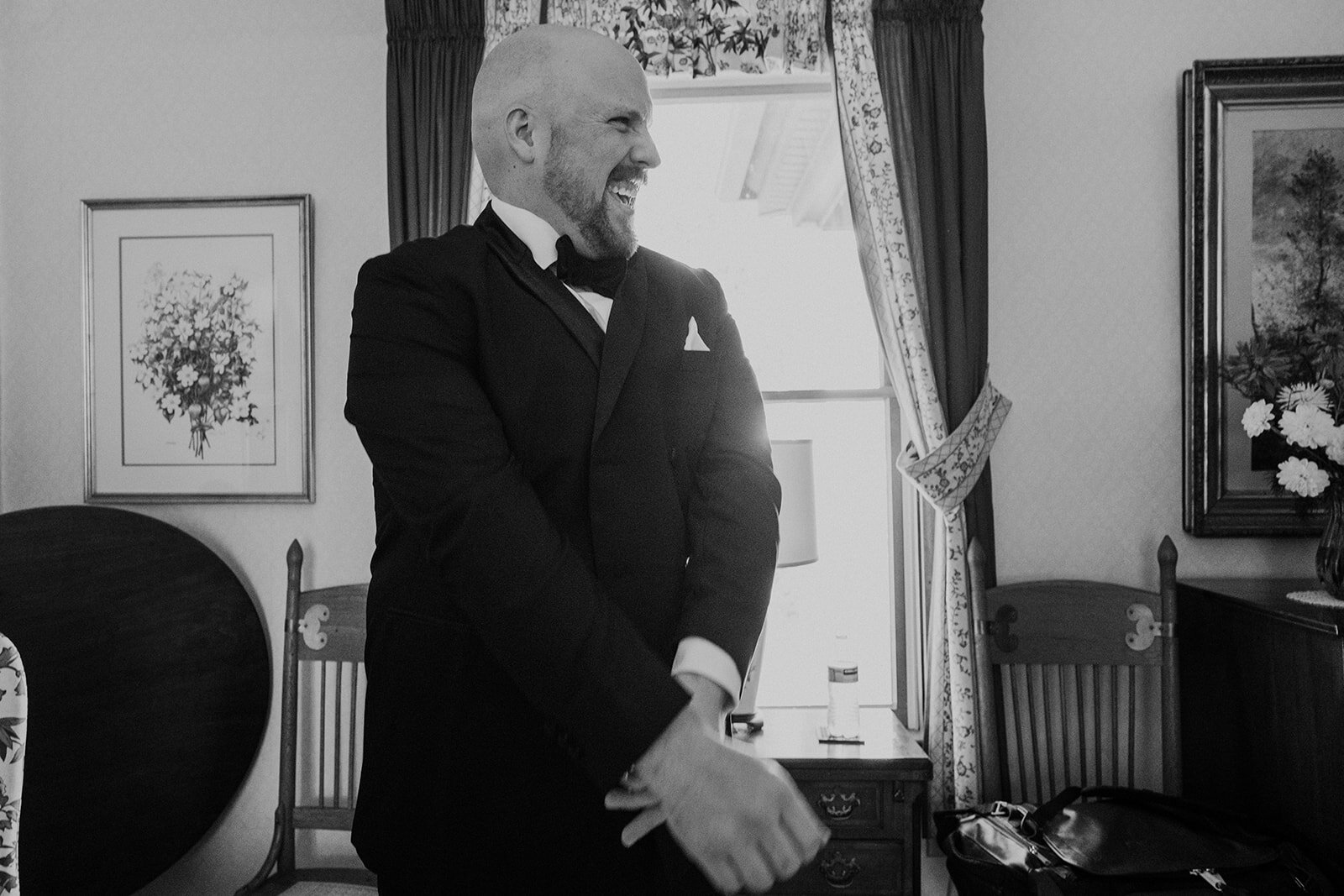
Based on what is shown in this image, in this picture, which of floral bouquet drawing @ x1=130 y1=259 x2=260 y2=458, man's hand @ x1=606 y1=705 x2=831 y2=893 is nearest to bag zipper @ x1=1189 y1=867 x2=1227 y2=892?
man's hand @ x1=606 y1=705 x2=831 y2=893

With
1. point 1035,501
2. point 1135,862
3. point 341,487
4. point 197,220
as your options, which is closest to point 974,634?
point 1035,501

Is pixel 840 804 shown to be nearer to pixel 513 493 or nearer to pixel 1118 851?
pixel 1118 851

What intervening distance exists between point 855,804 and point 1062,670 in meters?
0.79

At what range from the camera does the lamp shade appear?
7.45 ft

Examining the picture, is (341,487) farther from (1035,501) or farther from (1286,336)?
(1286,336)

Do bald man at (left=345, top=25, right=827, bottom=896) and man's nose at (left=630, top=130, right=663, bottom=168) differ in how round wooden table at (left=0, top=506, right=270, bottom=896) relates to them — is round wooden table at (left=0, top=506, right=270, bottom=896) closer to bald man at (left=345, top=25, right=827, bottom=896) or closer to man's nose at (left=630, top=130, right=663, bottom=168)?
bald man at (left=345, top=25, right=827, bottom=896)

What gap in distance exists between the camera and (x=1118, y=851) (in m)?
1.91

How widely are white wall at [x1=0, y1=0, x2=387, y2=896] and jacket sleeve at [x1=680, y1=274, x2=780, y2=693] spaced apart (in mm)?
1898

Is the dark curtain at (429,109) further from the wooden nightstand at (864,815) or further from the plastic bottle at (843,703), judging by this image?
the wooden nightstand at (864,815)

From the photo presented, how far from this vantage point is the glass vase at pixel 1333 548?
82.4 inches

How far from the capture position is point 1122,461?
8.80 ft

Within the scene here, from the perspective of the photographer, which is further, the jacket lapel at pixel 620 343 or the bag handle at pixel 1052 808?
the bag handle at pixel 1052 808

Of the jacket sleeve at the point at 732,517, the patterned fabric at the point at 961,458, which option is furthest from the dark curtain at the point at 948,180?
the jacket sleeve at the point at 732,517

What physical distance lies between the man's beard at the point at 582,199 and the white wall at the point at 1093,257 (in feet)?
6.08
